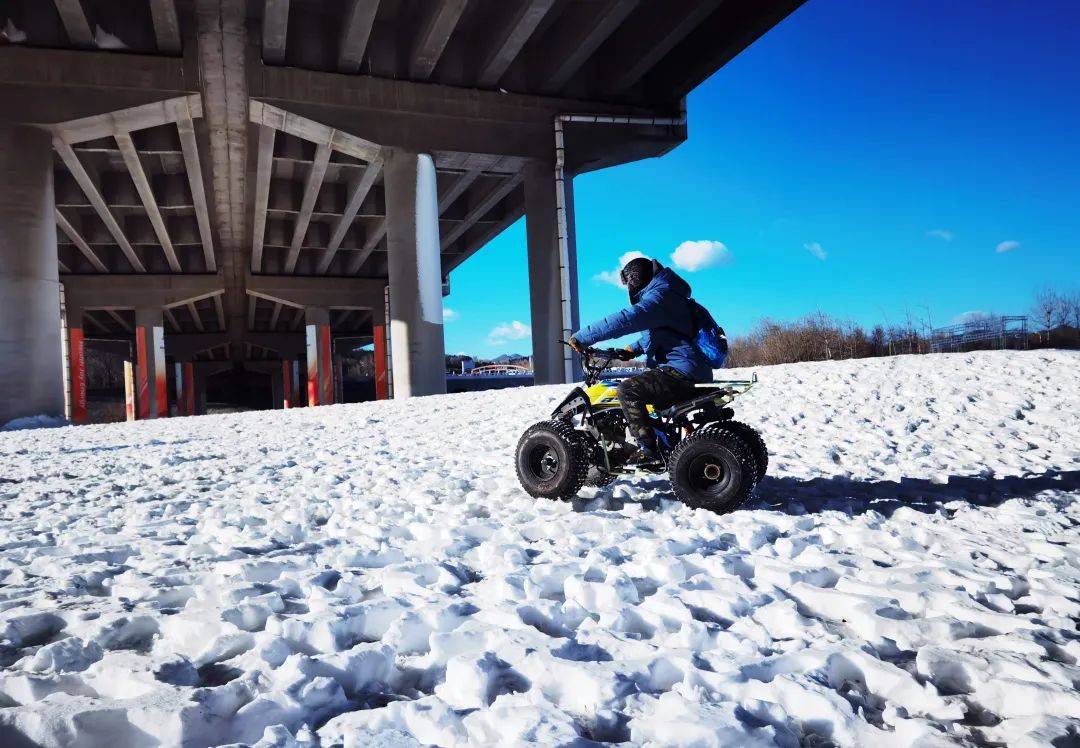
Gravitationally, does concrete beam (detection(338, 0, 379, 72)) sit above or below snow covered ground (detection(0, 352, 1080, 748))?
above

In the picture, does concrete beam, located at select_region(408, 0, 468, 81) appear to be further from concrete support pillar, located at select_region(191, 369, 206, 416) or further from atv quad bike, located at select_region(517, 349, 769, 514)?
concrete support pillar, located at select_region(191, 369, 206, 416)

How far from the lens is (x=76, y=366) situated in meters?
30.9

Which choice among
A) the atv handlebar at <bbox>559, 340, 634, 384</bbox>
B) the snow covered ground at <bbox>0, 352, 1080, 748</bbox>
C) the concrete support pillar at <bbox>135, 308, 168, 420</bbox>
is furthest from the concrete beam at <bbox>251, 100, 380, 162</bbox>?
the concrete support pillar at <bbox>135, 308, 168, 420</bbox>

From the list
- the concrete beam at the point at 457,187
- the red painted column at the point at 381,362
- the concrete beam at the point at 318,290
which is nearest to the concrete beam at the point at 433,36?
the concrete beam at the point at 457,187

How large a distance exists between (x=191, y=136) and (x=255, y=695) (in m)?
21.4

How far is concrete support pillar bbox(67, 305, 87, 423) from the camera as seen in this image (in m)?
28.5

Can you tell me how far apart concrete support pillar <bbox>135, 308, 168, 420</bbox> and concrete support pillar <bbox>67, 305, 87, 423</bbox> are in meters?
2.60

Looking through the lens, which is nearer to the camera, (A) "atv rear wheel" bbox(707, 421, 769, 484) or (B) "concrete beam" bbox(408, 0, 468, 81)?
(A) "atv rear wheel" bbox(707, 421, 769, 484)

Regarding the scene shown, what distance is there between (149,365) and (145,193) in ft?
43.4

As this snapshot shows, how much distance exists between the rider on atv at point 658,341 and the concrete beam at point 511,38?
43.3ft

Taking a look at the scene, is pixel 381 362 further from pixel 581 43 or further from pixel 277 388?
pixel 277 388

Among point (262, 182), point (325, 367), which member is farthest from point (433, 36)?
point (325, 367)

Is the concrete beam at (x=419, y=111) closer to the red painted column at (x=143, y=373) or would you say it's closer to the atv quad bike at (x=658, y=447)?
the atv quad bike at (x=658, y=447)

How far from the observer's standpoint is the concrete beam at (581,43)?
52.4 feet
